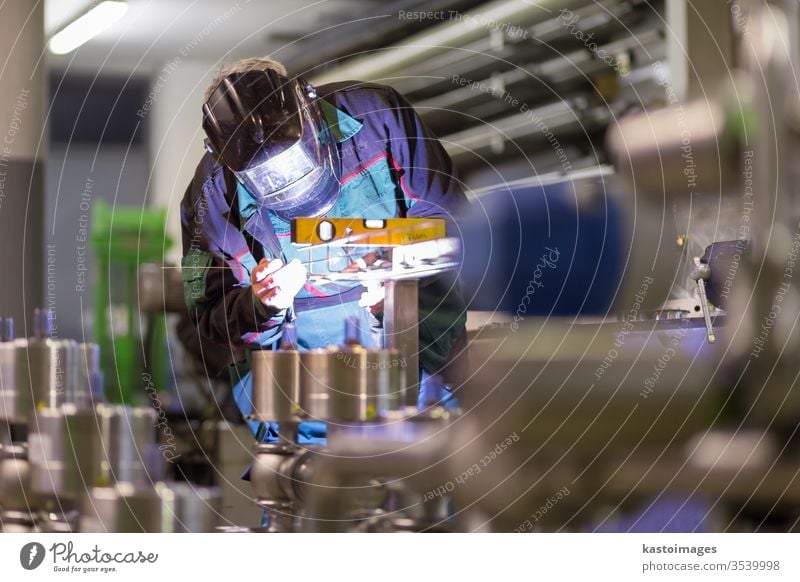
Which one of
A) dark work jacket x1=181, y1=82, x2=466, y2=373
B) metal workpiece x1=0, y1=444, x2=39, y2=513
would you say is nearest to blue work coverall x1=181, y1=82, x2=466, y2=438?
dark work jacket x1=181, y1=82, x2=466, y2=373

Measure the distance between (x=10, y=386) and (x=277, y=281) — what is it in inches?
12.9

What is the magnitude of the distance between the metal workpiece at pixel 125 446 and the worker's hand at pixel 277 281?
0.61 ft

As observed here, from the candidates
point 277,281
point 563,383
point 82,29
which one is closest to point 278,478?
point 277,281

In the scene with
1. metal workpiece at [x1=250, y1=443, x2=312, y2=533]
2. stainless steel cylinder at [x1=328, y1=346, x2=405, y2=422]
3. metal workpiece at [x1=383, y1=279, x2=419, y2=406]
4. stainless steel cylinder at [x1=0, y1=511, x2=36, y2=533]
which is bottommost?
stainless steel cylinder at [x1=0, y1=511, x2=36, y2=533]

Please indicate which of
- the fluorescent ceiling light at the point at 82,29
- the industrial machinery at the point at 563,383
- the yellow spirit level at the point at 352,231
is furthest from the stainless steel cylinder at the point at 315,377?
the fluorescent ceiling light at the point at 82,29

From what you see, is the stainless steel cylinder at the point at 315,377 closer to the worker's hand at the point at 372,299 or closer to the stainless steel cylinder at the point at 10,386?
the worker's hand at the point at 372,299

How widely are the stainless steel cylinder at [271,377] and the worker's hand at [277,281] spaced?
0.19 ft

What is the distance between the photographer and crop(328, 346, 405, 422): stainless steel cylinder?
1.07 m

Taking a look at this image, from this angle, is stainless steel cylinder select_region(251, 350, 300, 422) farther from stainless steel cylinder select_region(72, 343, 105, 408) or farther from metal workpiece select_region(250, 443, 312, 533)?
stainless steel cylinder select_region(72, 343, 105, 408)

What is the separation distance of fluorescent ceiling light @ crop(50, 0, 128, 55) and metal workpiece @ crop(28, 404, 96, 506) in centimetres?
41

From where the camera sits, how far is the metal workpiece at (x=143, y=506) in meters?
1.06

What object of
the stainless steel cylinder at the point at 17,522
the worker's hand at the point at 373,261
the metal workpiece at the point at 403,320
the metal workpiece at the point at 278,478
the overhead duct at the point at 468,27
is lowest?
the stainless steel cylinder at the point at 17,522

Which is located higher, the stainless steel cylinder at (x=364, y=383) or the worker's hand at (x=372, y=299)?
the worker's hand at (x=372, y=299)
